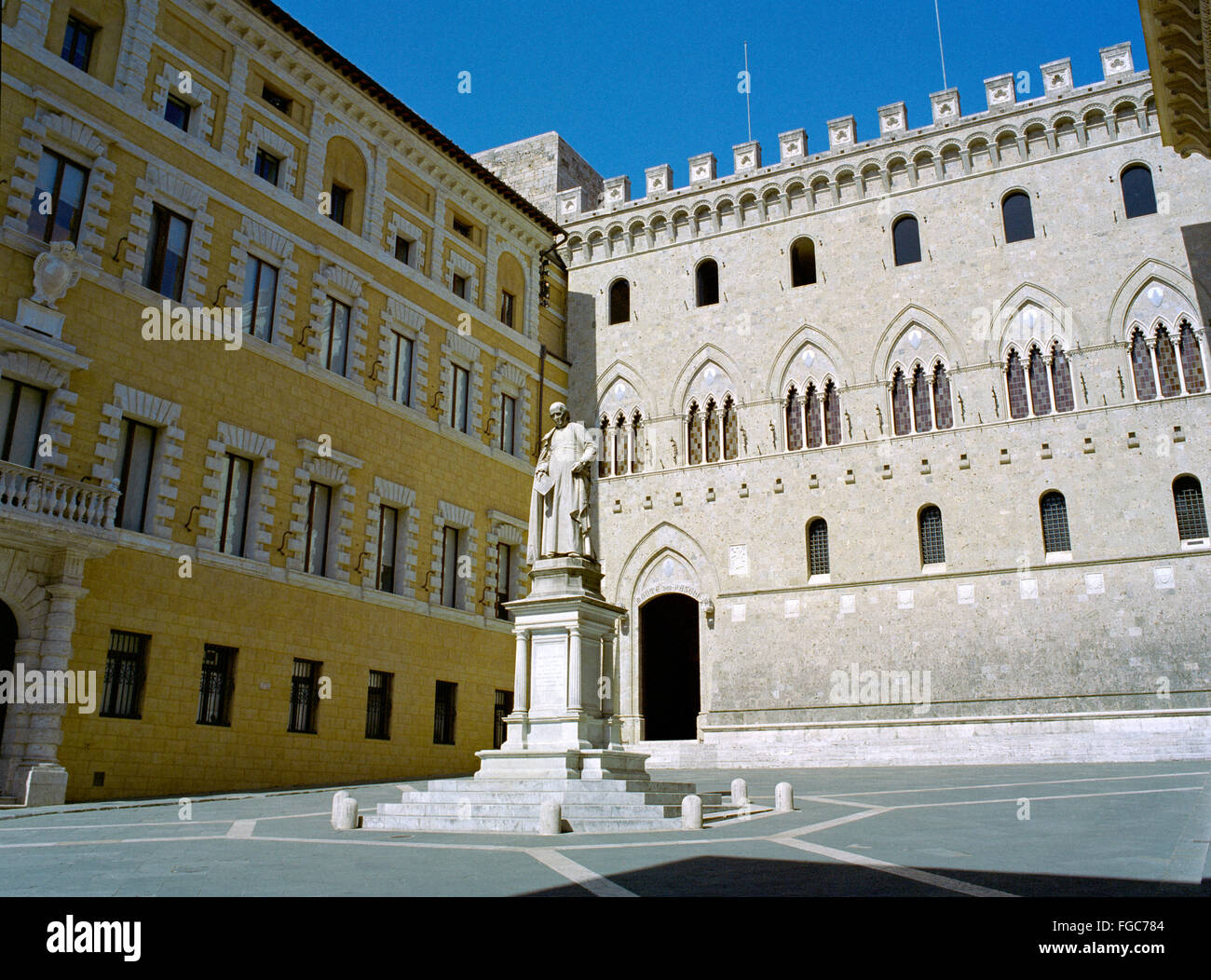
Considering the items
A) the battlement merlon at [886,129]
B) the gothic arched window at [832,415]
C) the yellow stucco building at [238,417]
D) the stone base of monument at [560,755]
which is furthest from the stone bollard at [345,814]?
the battlement merlon at [886,129]

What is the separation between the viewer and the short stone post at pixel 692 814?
35.4 ft

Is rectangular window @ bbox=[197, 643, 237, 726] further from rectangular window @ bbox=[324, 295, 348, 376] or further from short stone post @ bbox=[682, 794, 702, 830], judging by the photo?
short stone post @ bbox=[682, 794, 702, 830]

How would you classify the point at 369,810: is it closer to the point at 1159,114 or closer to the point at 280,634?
the point at 280,634

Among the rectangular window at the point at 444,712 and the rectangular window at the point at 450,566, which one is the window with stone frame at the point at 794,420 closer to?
the rectangular window at the point at 450,566

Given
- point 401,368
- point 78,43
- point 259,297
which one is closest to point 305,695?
point 259,297

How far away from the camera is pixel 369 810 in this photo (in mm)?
13539

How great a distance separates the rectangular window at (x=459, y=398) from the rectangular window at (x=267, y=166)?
6878mm

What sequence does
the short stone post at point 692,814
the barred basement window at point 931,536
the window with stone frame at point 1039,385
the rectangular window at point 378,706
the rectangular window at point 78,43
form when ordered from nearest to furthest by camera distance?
the short stone post at point 692,814
the rectangular window at point 78,43
the rectangular window at point 378,706
the window with stone frame at point 1039,385
the barred basement window at point 931,536

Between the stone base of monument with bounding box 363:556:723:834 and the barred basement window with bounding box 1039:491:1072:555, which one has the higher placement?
the barred basement window with bounding box 1039:491:1072:555

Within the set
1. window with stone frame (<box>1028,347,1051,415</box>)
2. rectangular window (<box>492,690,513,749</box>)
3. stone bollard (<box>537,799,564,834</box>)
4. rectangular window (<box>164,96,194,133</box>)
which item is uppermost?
rectangular window (<box>164,96,194,133</box>)

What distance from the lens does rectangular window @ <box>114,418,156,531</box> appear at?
17.8 meters

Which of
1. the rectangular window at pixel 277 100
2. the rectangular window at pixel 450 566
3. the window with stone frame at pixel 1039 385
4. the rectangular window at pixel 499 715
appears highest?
the rectangular window at pixel 277 100

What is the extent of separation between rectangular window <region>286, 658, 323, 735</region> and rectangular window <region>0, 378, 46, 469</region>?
6.86 meters

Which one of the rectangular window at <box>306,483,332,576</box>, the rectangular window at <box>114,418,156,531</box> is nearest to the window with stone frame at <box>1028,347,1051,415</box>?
the rectangular window at <box>306,483,332,576</box>
